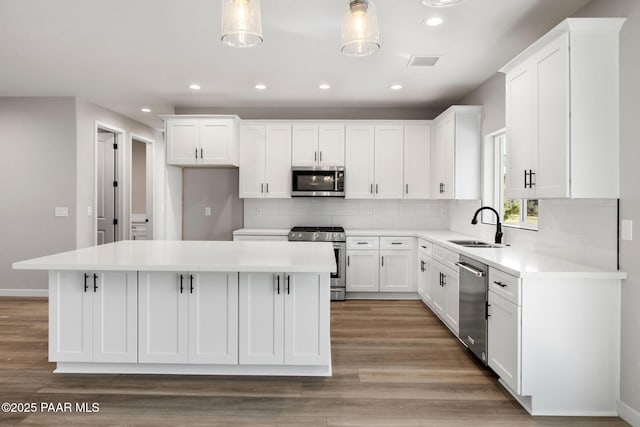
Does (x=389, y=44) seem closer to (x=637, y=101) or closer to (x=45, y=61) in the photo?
(x=637, y=101)

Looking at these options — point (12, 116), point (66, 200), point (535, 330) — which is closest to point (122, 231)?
point (66, 200)

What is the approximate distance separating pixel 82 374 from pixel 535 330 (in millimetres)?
3055

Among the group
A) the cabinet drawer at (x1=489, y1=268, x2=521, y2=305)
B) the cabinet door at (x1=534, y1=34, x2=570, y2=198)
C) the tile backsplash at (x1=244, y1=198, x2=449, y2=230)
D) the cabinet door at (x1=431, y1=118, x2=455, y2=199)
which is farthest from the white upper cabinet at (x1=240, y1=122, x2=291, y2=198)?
the cabinet door at (x1=534, y1=34, x2=570, y2=198)

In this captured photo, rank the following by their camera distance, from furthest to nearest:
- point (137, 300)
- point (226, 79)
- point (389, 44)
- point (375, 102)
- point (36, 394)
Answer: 1. point (375, 102)
2. point (226, 79)
3. point (389, 44)
4. point (137, 300)
5. point (36, 394)

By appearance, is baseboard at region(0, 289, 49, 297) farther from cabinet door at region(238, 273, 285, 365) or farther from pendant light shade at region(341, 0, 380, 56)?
pendant light shade at region(341, 0, 380, 56)

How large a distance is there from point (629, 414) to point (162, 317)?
2.93 meters

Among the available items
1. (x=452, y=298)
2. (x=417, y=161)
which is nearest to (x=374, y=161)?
(x=417, y=161)

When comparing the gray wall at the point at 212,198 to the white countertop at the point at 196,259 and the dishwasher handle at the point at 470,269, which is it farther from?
the dishwasher handle at the point at 470,269

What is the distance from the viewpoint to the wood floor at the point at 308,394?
219cm

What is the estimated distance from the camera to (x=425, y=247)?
448 centimetres

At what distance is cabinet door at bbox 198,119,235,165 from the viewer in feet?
16.1

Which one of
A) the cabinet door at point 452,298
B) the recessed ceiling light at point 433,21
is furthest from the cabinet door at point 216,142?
the cabinet door at point 452,298

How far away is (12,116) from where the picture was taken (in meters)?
4.84

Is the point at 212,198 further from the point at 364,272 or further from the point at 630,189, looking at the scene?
the point at 630,189
